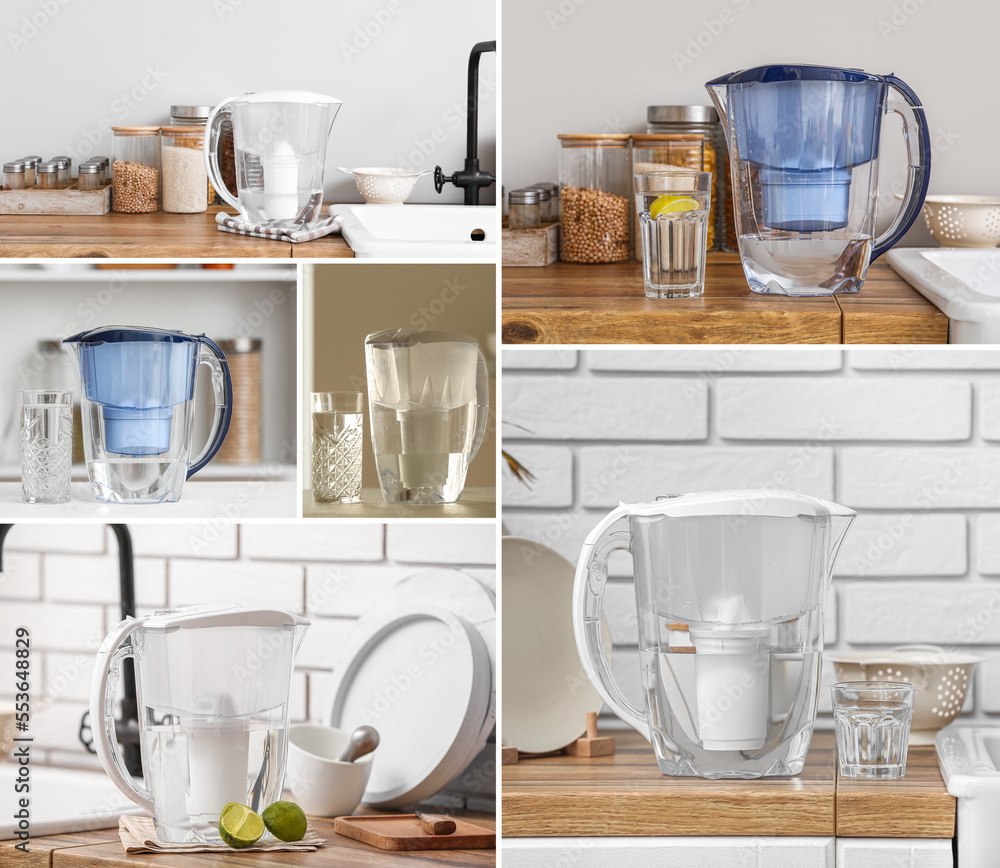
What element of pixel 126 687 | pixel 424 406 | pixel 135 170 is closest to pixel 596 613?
pixel 424 406

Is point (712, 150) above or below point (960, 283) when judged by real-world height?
above

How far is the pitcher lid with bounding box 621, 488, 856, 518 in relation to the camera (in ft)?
2.74

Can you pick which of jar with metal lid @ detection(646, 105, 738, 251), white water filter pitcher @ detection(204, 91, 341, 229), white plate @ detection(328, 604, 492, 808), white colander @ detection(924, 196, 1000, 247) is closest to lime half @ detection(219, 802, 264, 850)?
white plate @ detection(328, 604, 492, 808)

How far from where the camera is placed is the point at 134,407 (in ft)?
2.89

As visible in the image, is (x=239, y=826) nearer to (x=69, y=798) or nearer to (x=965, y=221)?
(x=69, y=798)

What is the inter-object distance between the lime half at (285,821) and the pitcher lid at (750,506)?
40 cm

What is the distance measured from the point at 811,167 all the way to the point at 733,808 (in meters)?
0.52

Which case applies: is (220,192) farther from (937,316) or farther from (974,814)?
(974,814)

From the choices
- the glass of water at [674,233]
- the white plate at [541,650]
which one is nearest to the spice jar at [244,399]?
the white plate at [541,650]

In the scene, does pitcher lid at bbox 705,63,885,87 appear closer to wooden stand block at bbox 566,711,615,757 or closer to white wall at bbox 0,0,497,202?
white wall at bbox 0,0,497,202

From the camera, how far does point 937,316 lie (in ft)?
2.80

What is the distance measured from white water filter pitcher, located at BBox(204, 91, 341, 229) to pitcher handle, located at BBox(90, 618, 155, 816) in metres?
0.37

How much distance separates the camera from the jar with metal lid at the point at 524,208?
1.10 metres

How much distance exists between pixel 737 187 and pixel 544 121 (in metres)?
0.35
